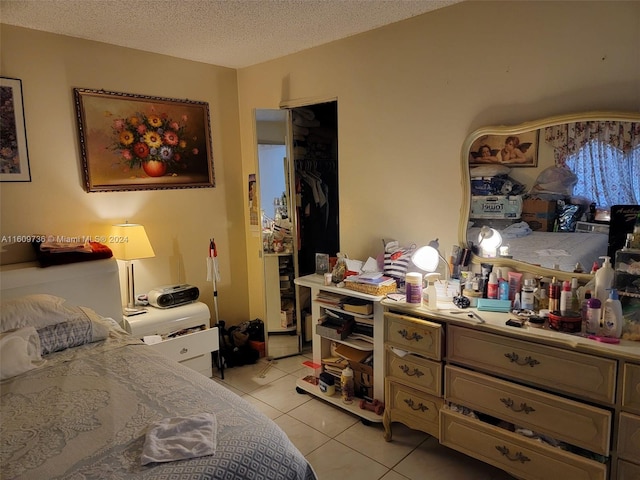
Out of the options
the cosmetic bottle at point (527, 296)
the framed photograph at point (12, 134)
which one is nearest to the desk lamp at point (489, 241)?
the cosmetic bottle at point (527, 296)

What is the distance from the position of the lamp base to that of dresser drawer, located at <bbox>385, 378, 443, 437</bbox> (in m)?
1.75

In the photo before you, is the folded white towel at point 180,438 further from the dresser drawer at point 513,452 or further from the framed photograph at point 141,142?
the framed photograph at point 141,142

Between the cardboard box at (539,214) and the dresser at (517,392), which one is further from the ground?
the cardboard box at (539,214)

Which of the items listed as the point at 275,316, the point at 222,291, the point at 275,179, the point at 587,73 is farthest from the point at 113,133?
the point at 587,73

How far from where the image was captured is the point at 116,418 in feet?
5.19

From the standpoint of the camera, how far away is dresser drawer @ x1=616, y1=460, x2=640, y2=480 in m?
1.67

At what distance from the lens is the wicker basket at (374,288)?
2506mm

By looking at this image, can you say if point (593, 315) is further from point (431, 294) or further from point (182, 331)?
point (182, 331)

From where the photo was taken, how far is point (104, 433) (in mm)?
1499

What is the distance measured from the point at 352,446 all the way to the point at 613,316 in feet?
4.86

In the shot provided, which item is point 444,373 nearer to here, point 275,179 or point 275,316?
point 275,316

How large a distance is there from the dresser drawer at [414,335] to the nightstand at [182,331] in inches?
55.5

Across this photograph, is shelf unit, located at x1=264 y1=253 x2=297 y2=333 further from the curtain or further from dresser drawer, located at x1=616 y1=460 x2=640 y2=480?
dresser drawer, located at x1=616 y1=460 x2=640 y2=480

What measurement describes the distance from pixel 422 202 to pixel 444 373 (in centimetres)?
104
